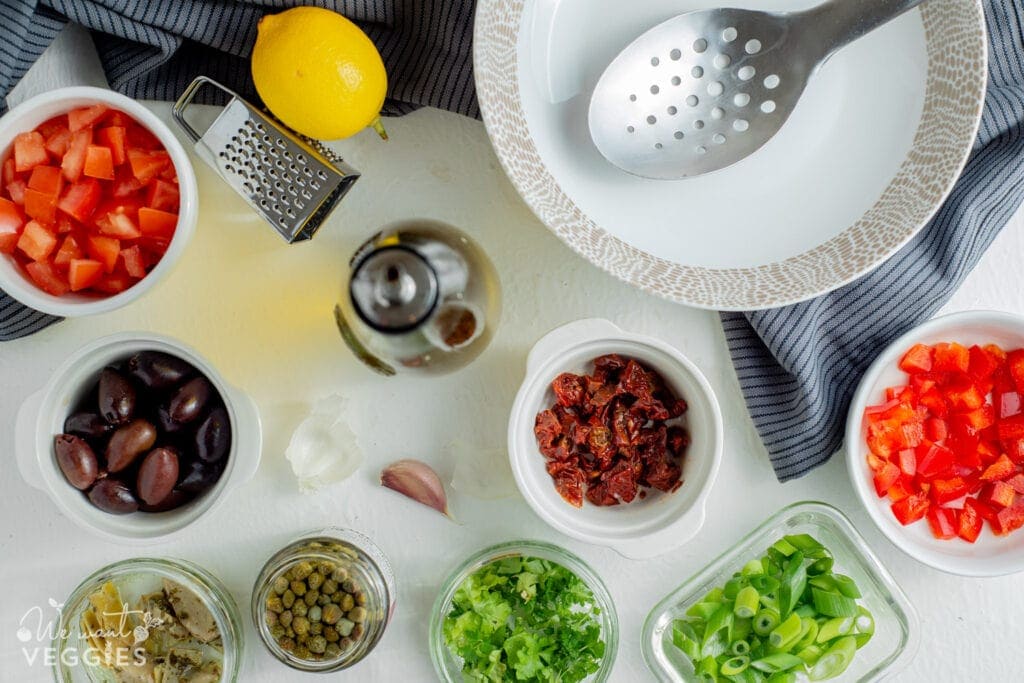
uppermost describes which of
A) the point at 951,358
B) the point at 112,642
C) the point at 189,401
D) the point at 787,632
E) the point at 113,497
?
the point at 951,358

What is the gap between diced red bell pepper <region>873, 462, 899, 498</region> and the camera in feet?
3.45

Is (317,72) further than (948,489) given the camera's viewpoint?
No

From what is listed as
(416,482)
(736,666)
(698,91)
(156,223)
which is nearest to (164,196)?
(156,223)

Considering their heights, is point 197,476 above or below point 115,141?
below

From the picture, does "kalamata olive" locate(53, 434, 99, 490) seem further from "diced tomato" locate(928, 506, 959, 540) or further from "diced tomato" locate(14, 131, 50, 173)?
"diced tomato" locate(928, 506, 959, 540)

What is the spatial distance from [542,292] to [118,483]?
0.52 meters

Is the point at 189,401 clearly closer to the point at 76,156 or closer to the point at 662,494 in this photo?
the point at 76,156

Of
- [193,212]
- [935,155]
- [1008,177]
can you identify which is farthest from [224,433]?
[1008,177]

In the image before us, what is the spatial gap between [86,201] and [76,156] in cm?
5

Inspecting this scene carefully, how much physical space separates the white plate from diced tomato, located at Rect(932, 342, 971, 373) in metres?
Result: 0.19

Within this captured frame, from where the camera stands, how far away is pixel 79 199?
3.29 feet

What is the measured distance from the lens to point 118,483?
100 cm

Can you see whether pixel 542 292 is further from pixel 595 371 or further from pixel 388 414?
pixel 388 414

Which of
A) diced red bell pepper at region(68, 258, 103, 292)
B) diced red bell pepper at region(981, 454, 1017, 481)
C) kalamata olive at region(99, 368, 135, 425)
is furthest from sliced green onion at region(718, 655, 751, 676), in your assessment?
diced red bell pepper at region(68, 258, 103, 292)
